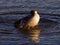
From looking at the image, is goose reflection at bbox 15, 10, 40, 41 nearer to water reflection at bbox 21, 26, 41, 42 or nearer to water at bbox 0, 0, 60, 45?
water reflection at bbox 21, 26, 41, 42

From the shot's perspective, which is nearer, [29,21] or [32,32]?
[32,32]

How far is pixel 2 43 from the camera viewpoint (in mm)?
9148

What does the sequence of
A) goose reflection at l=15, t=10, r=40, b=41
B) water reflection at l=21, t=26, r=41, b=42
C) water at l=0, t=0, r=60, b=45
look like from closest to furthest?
water at l=0, t=0, r=60, b=45 < water reflection at l=21, t=26, r=41, b=42 < goose reflection at l=15, t=10, r=40, b=41

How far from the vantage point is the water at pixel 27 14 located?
9.45 m

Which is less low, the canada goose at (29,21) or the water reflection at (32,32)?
the canada goose at (29,21)

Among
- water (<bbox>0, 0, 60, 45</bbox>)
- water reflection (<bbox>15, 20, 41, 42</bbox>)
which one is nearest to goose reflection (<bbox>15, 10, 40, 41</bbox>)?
water reflection (<bbox>15, 20, 41, 42</bbox>)

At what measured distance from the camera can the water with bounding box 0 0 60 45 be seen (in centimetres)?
945

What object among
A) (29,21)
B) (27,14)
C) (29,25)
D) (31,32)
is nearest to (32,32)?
(31,32)

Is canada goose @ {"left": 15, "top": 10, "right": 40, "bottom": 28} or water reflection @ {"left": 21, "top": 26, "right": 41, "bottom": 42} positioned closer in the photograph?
water reflection @ {"left": 21, "top": 26, "right": 41, "bottom": 42}

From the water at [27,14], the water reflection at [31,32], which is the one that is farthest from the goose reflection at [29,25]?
the water at [27,14]

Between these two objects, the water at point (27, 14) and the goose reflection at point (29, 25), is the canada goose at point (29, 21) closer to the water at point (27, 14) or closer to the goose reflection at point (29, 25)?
the goose reflection at point (29, 25)

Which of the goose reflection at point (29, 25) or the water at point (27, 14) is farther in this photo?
the goose reflection at point (29, 25)

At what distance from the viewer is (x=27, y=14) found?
1241cm

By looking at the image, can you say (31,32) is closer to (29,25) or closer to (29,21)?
(29,25)
